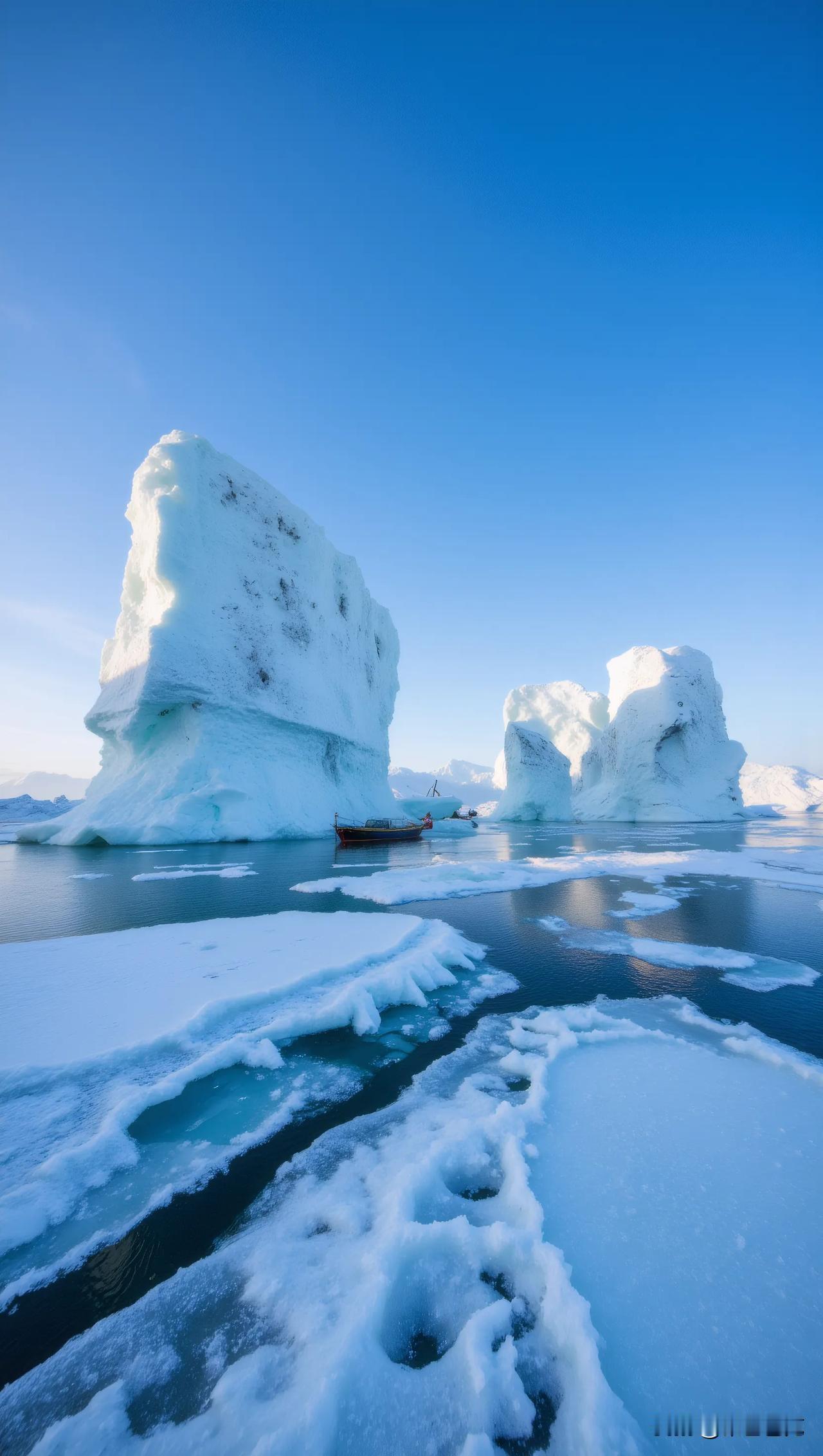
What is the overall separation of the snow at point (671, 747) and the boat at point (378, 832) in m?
21.6

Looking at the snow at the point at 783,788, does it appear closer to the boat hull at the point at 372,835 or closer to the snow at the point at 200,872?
the boat hull at the point at 372,835

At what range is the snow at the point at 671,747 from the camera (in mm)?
38062

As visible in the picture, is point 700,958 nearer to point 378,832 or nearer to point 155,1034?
point 155,1034

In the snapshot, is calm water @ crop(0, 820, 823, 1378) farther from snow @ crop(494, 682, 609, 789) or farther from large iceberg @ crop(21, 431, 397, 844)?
snow @ crop(494, 682, 609, 789)

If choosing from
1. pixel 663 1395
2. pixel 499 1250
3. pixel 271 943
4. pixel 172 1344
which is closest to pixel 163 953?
pixel 271 943

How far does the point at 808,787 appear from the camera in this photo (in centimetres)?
8950

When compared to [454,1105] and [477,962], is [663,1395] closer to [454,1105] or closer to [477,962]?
→ [454,1105]

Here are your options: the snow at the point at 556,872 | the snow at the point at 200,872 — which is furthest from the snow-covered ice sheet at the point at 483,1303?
the snow at the point at 200,872

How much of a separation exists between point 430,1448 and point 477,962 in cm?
475

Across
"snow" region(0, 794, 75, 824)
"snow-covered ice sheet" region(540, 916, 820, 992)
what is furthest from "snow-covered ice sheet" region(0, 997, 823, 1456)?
"snow" region(0, 794, 75, 824)

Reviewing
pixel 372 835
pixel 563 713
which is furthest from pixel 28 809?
pixel 563 713

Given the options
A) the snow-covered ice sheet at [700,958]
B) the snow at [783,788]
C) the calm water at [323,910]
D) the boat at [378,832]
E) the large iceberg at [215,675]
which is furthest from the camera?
the snow at [783,788]

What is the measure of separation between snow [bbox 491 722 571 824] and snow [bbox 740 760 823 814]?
55800mm

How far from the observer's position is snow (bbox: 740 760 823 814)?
274 feet
